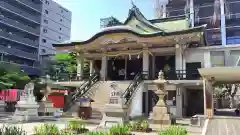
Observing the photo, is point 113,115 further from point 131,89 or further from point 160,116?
point 131,89

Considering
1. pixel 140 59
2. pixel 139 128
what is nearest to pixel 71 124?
pixel 139 128

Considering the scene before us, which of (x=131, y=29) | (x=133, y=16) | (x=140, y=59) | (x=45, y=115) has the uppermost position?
(x=133, y=16)

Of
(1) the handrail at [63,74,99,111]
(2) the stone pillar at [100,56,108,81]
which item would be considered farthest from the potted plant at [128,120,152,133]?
(2) the stone pillar at [100,56,108,81]

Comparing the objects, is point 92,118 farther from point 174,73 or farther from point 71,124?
point 174,73

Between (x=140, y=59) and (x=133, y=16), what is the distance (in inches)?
200

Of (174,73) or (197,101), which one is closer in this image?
(174,73)

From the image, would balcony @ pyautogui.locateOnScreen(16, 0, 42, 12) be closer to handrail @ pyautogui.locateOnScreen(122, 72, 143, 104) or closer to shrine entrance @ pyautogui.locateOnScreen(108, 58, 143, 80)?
shrine entrance @ pyautogui.locateOnScreen(108, 58, 143, 80)

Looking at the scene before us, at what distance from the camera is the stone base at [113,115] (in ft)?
39.0

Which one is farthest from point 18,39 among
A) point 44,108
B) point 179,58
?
point 179,58

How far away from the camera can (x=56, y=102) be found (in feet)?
78.6

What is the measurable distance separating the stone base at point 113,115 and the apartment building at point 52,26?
43.3 meters

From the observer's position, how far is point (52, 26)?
204 ft

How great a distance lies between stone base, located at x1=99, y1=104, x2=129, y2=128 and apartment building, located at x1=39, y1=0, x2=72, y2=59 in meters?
43.3

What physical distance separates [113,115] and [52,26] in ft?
179
